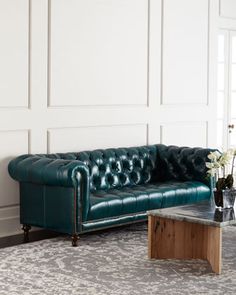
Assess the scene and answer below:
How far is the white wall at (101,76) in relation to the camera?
22.8ft

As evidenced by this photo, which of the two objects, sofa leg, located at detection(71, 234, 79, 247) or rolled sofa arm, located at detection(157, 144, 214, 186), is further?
rolled sofa arm, located at detection(157, 144, 214, 186)

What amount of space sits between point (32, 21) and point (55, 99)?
81 cm

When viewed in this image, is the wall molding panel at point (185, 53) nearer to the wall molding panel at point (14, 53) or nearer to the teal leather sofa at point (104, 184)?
the teal leather sofa at point (104, 184)

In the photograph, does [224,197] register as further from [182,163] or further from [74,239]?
[182,163]

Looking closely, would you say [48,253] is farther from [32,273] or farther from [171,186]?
[171,186]

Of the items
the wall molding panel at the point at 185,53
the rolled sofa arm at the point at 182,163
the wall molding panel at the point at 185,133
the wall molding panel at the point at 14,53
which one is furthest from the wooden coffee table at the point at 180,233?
the wall molding panel at the point at 185,53

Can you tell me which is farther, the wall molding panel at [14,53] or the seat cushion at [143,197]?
the wall molding panel at [14,53]

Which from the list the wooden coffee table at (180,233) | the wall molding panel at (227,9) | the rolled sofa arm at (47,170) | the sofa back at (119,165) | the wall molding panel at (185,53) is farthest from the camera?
the wall molding panel at (227,9)

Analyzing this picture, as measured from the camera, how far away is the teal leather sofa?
6.34 m

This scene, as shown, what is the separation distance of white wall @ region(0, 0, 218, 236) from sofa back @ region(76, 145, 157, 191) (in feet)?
0.94

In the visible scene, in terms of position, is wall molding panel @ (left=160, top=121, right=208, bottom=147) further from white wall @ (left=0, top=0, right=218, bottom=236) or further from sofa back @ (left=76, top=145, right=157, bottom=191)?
sofa back @ (left=76, top=145, right=157, bottom=191)

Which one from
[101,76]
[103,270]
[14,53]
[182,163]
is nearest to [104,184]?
[182,163]

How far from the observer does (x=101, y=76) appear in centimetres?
778

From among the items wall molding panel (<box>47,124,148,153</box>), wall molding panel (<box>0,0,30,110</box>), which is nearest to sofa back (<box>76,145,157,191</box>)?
wall molding panel (<box>47,124,148,153</box>)
